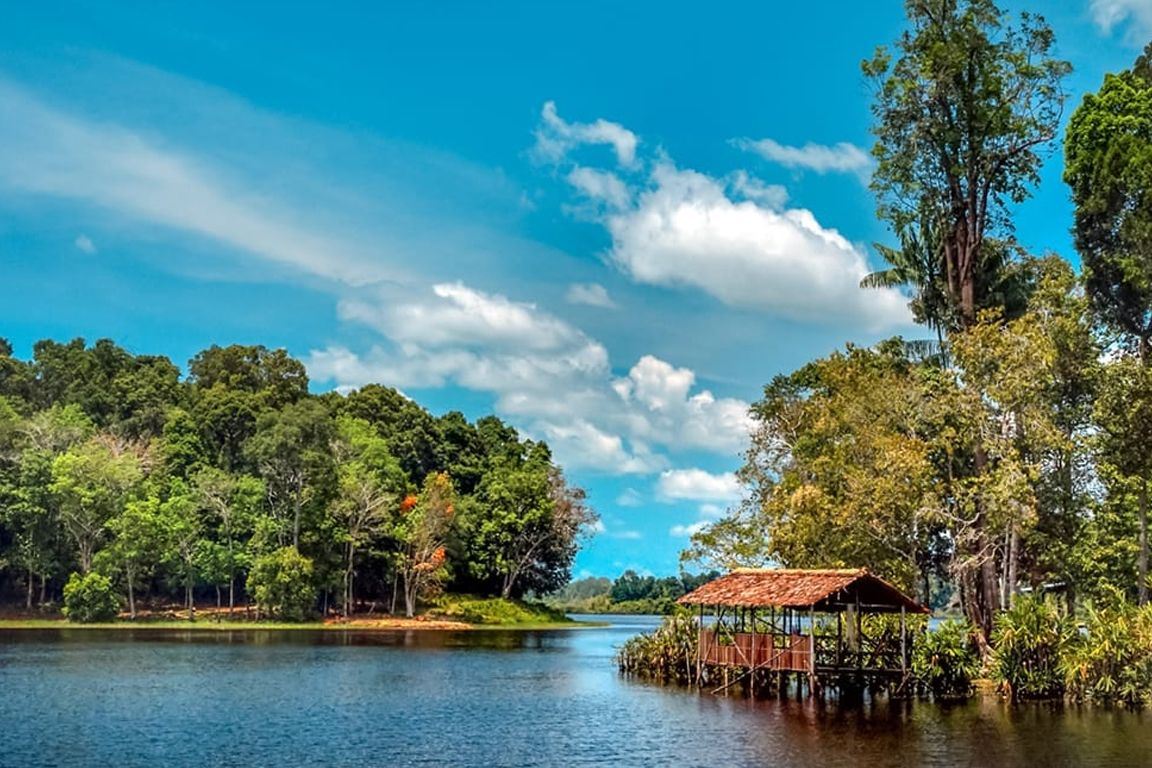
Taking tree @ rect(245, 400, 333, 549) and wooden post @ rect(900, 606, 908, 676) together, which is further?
tree @ rect(245, 400, 333, 549)

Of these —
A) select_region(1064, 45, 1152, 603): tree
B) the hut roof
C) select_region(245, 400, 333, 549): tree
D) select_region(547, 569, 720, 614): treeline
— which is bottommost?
select_region(547, 569, 720, 614): treeline

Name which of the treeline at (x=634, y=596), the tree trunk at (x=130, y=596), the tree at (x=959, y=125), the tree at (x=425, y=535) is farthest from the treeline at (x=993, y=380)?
the treeline at (x=634, y=596)

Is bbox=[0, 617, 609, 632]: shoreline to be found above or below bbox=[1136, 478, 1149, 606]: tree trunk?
below

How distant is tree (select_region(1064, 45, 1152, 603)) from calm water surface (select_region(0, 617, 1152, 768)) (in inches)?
388

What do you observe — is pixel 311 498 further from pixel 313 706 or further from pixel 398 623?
pixel 313 706

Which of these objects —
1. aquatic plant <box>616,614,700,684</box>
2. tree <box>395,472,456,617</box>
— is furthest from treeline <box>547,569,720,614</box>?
aquatic plant <box>616,614,700,684</box>

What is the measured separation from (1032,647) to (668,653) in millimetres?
14681

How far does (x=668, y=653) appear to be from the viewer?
4431 centimetres

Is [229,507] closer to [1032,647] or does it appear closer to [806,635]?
[806,635]

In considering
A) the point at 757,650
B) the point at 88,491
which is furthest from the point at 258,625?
the point at 757,650

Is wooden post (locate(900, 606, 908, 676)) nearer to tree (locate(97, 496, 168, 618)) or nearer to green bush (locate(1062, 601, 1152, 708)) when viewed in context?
green bush (locate(1062, 601, 1152, 708))

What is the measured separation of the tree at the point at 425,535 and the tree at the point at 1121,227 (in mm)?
49850

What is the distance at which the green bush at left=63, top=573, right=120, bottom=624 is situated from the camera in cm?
6825

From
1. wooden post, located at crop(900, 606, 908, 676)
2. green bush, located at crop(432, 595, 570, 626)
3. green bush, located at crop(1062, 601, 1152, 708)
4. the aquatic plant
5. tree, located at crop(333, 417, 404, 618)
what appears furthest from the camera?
green bush, located at crop(432, 595, 570, 626)
